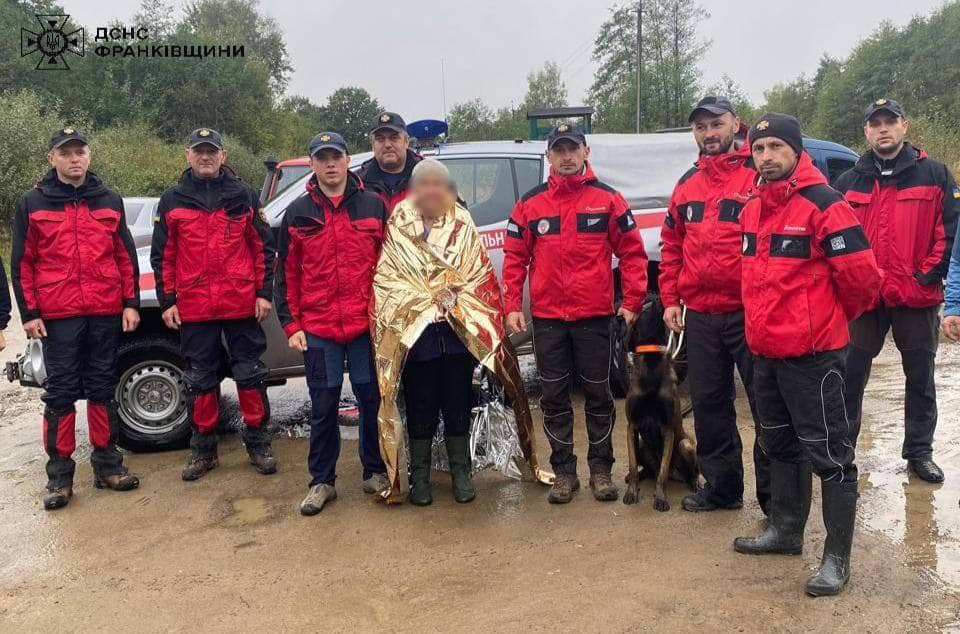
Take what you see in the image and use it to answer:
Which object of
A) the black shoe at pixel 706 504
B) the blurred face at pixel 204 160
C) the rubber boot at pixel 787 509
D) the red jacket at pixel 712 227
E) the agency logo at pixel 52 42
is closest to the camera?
the rubber boot at pixel 787 509

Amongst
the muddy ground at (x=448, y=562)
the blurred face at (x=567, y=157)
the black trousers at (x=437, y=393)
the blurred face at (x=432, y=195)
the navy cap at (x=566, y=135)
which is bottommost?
the muddy ground at (x=448, y=562)

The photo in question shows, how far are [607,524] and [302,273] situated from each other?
2072 mm

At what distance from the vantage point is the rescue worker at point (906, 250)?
414 cm

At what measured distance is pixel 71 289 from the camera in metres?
4.44

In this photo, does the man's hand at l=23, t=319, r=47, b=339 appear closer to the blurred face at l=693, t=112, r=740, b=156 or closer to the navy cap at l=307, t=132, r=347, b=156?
the navy cap at l=307, t=132, r=347, b=156

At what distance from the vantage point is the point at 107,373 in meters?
4.64

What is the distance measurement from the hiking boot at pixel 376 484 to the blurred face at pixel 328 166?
166 cm

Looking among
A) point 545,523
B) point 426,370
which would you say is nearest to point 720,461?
point 545,523

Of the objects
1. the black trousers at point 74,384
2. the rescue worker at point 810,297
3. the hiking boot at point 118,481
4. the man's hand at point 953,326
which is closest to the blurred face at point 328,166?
the black trousers at point 74,384

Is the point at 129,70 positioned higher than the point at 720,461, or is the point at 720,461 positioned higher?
the point at 129,70

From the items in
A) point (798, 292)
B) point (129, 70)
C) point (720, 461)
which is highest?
point (129, 70)

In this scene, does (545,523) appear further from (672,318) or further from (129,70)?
(129,70)

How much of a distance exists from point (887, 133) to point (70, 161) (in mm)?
4551

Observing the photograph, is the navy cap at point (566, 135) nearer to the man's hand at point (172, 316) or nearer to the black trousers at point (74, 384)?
the man's hand at point (172, 316)
